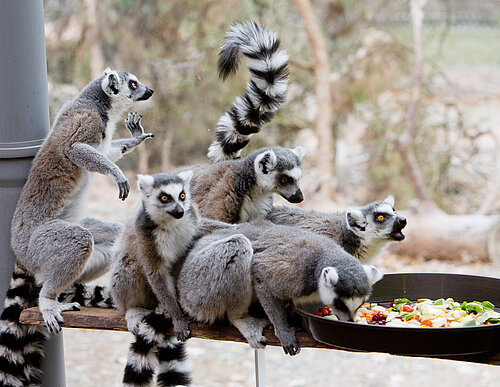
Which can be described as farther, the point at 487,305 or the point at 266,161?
the point at 266,161

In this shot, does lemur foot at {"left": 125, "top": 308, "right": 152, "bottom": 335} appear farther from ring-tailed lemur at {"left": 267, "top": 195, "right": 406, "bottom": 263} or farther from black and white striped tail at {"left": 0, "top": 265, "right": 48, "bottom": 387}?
ring-tailed lemur at {"left": 267, "top": 195, "right": 406, "bottom": 263}

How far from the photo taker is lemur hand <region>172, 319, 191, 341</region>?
3.03 m

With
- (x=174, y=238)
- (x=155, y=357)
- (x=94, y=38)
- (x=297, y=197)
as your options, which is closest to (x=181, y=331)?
(x=155, y=357)

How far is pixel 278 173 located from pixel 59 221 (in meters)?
1.25

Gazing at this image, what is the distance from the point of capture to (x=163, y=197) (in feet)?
9.87

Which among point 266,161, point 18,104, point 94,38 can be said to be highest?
point 94,38

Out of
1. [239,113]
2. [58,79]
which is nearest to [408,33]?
[58,79]

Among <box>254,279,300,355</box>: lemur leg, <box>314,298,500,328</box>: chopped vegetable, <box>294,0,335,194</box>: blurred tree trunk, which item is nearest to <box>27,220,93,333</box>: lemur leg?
<box>254,279,300,355</box>: lemur leg

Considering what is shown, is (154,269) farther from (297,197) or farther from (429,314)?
(429,314)

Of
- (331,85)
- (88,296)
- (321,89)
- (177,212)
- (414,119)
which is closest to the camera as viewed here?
(177,212)

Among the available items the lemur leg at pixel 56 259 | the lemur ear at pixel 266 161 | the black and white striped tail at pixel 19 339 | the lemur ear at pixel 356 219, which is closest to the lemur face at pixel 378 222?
the lemur ear at pixel 356 219

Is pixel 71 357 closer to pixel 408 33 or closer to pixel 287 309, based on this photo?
pixel 287 309

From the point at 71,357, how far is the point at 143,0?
17.2 feet

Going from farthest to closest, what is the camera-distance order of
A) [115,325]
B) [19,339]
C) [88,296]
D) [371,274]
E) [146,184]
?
[88,296], [19,339], [115,325], [146,184], [371,274]
